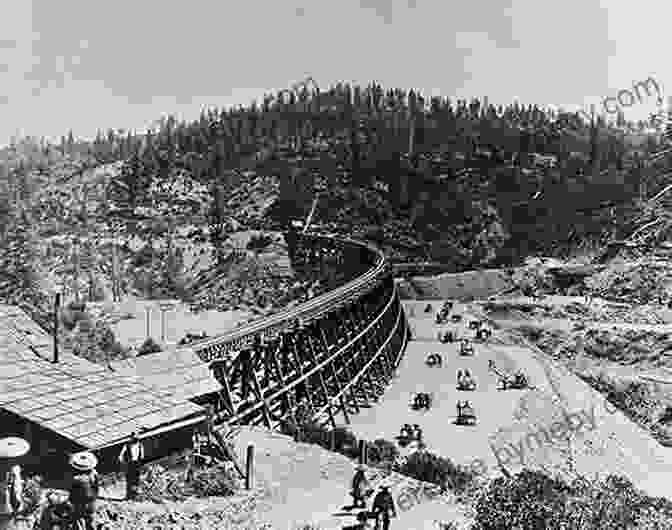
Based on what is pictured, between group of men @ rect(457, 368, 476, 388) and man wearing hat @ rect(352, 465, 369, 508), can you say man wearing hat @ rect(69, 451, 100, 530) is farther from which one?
group of men @ rect(457, 368, 476, 388)

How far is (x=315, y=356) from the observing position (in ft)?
79.8

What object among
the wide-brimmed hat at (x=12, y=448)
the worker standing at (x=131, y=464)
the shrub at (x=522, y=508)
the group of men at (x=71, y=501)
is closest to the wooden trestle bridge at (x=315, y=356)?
the worker standing at (x=131, y=464)

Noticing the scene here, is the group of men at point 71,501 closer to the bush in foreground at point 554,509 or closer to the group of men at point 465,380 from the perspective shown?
the bush in foreground at point 554,509

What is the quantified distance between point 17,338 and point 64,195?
A: 11333 centimetres

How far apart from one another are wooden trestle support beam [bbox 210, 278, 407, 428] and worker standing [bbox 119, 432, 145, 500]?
20.5 feet

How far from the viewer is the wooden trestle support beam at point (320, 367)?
65.8 ft

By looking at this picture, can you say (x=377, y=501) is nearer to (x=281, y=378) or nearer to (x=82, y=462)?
(x=82, y=462)

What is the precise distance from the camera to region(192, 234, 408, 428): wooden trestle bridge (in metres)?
19.5

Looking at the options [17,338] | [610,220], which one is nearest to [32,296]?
[17,338]

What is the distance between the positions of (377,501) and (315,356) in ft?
42.1

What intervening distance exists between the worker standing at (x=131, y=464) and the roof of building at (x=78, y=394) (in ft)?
0.92

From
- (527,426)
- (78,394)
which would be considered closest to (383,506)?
(78,394)

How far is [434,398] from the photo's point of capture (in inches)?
1238

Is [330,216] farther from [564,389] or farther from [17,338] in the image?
[17,338]
